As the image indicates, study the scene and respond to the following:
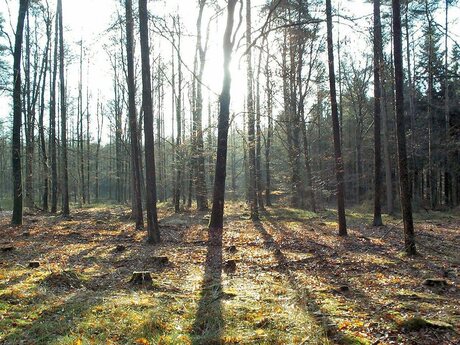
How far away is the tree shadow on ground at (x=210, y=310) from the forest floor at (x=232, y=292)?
0.6 inches

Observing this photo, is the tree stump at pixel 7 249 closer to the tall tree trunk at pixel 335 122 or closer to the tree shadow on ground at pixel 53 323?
the tree shadow on ground at pixel 53 323

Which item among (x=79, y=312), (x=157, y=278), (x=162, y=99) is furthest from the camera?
(x=162, y=99)

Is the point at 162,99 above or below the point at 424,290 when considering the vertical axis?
above

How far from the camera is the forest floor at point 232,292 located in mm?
4477

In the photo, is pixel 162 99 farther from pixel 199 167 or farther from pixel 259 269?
pixel 259 269

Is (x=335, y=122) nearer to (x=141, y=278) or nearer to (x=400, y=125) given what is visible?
(x=400, y=125)

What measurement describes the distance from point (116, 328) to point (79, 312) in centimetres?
86

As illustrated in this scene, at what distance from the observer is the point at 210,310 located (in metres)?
5.22

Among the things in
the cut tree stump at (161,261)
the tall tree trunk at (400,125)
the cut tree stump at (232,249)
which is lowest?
the cut tree stump at (232,249)

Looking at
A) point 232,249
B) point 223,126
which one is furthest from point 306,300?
point 223,126

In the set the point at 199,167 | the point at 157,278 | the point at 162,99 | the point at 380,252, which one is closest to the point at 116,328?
the point at 157,278

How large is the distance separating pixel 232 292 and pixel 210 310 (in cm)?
93

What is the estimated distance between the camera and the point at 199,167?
74.0ft

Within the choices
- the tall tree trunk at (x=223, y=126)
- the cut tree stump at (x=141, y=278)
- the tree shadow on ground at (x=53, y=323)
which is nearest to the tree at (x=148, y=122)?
the tall tree trunk at (x=223, y=126)
